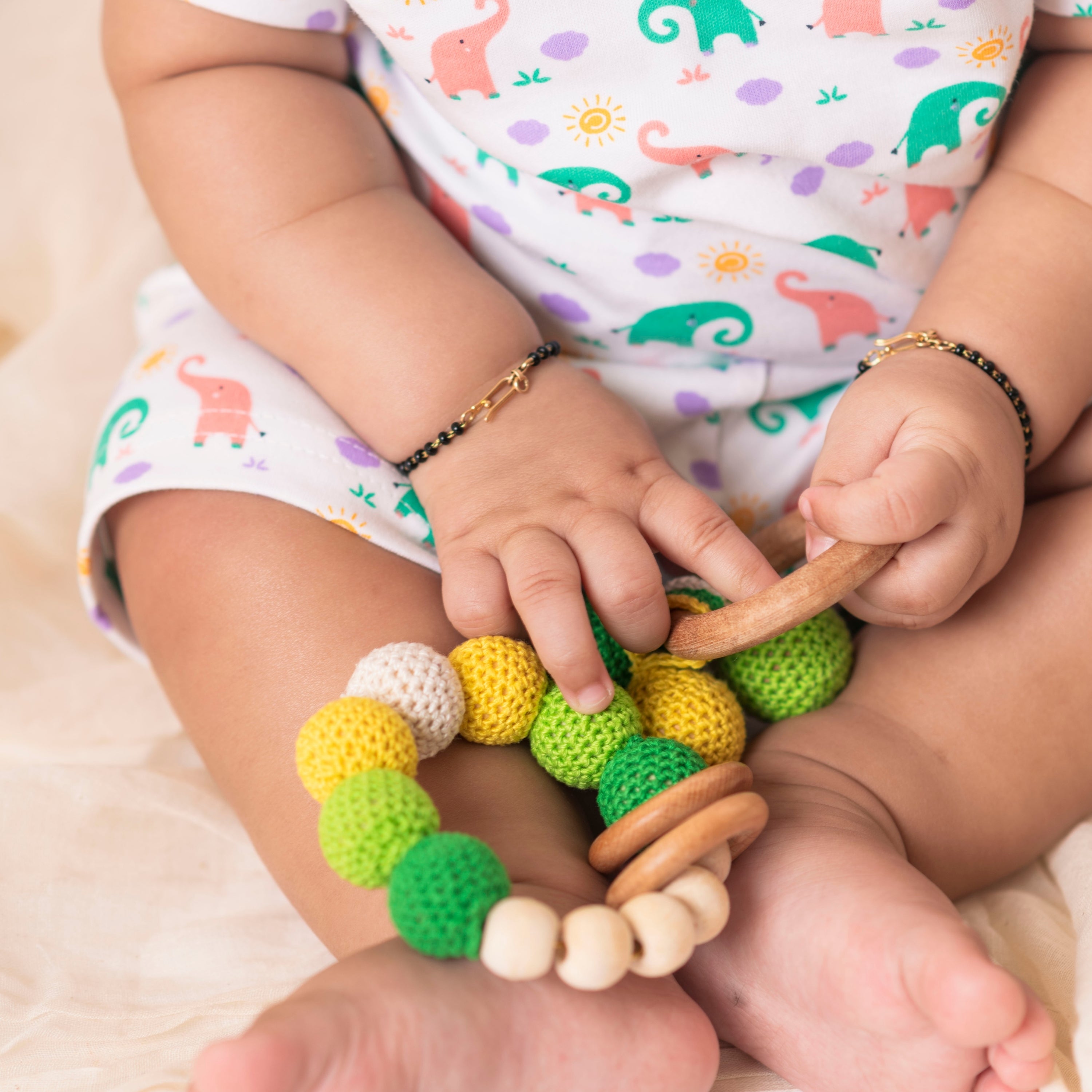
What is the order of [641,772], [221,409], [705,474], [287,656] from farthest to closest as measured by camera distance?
[705,474] < [221,409] < [287,656] < [641,772]

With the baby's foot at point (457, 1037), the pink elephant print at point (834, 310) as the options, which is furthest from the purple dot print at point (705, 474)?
the baby's foot at point (457, 1037)

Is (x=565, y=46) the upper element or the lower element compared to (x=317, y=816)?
upper

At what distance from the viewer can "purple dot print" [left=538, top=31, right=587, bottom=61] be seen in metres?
0.68

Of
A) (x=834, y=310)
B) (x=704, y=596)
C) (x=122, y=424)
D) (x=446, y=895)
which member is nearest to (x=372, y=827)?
(x=446, y=895)

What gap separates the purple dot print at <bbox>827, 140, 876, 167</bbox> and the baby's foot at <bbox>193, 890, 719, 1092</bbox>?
0.52 meters

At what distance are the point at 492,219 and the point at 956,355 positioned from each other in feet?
1.11

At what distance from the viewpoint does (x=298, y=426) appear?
72 cm

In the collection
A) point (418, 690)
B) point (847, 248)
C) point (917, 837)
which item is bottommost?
point (917, 837)

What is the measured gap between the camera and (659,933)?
421mm

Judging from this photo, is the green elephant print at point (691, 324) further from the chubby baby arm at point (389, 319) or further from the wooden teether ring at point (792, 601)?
the wooden teether ring at point (792, 601)

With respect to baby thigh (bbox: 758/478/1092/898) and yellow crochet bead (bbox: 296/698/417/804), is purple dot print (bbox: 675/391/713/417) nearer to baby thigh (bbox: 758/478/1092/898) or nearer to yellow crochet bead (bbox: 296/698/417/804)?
baby thigh (bbox: 758/478/1092/898)

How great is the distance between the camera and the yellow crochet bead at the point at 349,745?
0.48m

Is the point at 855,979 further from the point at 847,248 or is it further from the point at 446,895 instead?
the point at 847,248

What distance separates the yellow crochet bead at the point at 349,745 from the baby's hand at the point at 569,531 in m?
0.10
